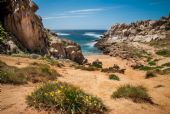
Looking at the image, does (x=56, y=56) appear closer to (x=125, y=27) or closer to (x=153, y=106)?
(x=153, y=106)

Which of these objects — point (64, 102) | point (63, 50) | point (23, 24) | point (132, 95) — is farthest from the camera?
point (63, 50)

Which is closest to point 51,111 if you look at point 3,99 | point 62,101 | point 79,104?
point 62,101

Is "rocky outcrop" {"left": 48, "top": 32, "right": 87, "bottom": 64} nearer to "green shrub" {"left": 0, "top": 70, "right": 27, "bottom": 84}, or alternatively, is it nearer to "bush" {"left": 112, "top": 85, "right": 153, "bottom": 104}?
"green shrub" {"left": 0, "top": 70, "right": 27, "bottom": 84}

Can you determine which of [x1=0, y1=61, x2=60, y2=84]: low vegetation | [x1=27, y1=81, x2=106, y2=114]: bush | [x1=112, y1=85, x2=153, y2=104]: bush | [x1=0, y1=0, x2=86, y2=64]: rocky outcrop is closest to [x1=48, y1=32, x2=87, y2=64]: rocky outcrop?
[x1=0, y1=0, x2=86, y2=64]: rocky outcrop

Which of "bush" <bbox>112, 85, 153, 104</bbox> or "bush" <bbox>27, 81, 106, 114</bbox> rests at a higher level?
"bush" <bbox>27, 81, 106, 114</bbox>

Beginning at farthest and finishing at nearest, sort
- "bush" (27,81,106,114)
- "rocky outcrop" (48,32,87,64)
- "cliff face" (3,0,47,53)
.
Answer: "rocky outcrop" (48,32,87,64), "cliff face" (3,0,47,53), "bush" (27,81,106,114)

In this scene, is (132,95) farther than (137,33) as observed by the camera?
No

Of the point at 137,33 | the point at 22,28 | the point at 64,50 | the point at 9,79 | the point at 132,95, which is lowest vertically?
the point at 132,95

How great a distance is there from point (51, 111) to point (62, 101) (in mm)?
496

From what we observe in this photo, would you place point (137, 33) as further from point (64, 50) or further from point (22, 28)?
point (22, 28)

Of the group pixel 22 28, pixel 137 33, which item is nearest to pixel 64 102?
pixel 22 28

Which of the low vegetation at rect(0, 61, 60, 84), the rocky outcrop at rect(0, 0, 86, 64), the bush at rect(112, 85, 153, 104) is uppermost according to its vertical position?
the rocky outcrop at rect(0, 0, 86, 64)

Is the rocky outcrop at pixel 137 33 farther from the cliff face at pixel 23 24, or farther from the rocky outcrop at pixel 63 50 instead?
the cliff face at pixel 23 24

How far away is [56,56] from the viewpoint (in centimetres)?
3206
